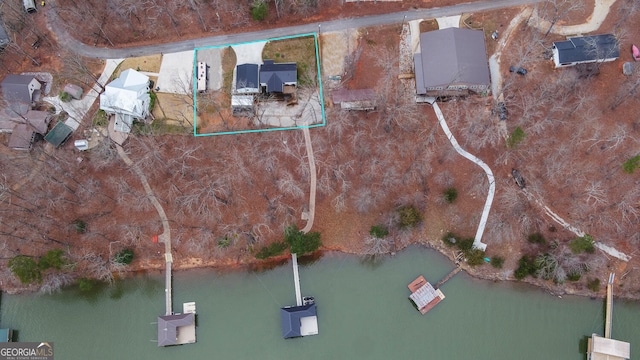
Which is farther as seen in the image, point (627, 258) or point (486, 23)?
point (486, 23)

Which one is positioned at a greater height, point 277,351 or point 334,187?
point 334,187

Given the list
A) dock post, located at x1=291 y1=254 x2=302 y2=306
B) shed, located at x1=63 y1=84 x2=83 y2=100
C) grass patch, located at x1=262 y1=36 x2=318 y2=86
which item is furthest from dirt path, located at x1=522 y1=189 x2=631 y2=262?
shed, located at x1=63 y1=84 x2=83 y2=100

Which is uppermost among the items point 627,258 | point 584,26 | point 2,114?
point 584,26

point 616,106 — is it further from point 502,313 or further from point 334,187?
point 334,187

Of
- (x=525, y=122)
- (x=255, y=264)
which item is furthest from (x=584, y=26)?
(x=255, y=264)

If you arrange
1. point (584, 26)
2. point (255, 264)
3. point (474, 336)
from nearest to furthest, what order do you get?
point (474, 336) → point (255, 264) → point (584, 26)

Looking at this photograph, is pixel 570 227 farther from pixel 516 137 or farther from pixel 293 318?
pixel 293 318

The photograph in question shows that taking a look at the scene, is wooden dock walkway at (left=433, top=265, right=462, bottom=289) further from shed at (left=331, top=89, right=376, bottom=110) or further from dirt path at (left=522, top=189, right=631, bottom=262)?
shed at (left=331, top=89, right=376, bottom=110)
